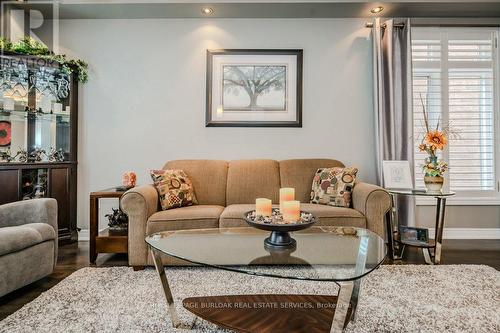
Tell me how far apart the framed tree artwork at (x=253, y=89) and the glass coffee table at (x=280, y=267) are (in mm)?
1806

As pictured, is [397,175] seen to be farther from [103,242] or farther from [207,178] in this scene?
[103,242]

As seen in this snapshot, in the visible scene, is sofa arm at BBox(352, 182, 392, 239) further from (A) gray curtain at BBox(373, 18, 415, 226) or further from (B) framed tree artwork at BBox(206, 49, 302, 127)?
(B) framed tree artwork at BBox(206, 49, 302, 127)

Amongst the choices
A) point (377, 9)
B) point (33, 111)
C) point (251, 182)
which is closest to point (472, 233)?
point (251, 182)

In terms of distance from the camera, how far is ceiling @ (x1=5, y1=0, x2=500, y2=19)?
2908 millimetres

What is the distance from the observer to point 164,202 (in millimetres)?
2465

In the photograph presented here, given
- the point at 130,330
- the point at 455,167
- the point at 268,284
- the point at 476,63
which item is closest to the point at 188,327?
the point at 130,330

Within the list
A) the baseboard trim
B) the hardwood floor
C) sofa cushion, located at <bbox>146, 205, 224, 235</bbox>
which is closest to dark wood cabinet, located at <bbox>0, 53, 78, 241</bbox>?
the hardwood floor

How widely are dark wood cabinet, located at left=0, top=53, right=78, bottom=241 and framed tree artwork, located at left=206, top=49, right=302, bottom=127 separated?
62.9 inches

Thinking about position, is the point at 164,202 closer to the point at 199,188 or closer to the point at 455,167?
the point at 199,188

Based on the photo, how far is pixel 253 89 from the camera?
10.5 feet

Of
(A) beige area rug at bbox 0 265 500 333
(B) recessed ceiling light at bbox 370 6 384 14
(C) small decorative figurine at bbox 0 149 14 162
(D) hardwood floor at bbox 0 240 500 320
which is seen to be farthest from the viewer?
(B) recessed ceiling light at bbox 370 6 384 14

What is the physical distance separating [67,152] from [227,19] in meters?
2.37

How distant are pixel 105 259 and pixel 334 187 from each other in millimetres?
2235

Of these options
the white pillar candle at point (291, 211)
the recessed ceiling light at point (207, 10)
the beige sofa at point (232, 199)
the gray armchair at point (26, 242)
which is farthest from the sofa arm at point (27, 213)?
the recessed ceiling light at point (207, 10)
